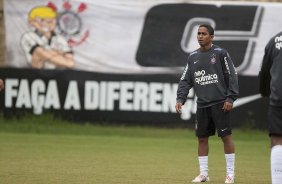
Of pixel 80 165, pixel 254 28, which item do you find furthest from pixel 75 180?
pixel 254 28

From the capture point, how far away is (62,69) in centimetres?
2291

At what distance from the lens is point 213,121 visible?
1238 centimetres

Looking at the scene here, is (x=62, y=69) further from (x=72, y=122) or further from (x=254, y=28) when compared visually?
(x=254, y=28)

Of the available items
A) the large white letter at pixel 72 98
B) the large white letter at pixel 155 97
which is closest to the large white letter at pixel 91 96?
the large white letter at pixel 72 98

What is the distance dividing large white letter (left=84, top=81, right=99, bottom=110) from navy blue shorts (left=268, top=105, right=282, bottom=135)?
13.5m

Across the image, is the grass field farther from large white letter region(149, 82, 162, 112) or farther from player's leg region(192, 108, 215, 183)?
large white letter region(149, 82, 162, 112)

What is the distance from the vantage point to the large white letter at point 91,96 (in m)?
22.7

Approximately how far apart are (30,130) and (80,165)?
835cm

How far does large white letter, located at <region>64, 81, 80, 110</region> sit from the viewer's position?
74.6 ft

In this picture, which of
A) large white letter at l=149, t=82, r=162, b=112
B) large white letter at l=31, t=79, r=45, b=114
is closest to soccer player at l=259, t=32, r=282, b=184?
large white letter at l=149, t=82, r=162, b=112

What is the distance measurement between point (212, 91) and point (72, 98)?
10.9m

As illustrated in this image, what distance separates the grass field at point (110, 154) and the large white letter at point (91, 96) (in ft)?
1.82

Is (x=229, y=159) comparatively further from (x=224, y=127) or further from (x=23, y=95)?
(x=23, y=95)

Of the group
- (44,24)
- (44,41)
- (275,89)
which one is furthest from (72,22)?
(275,89)
